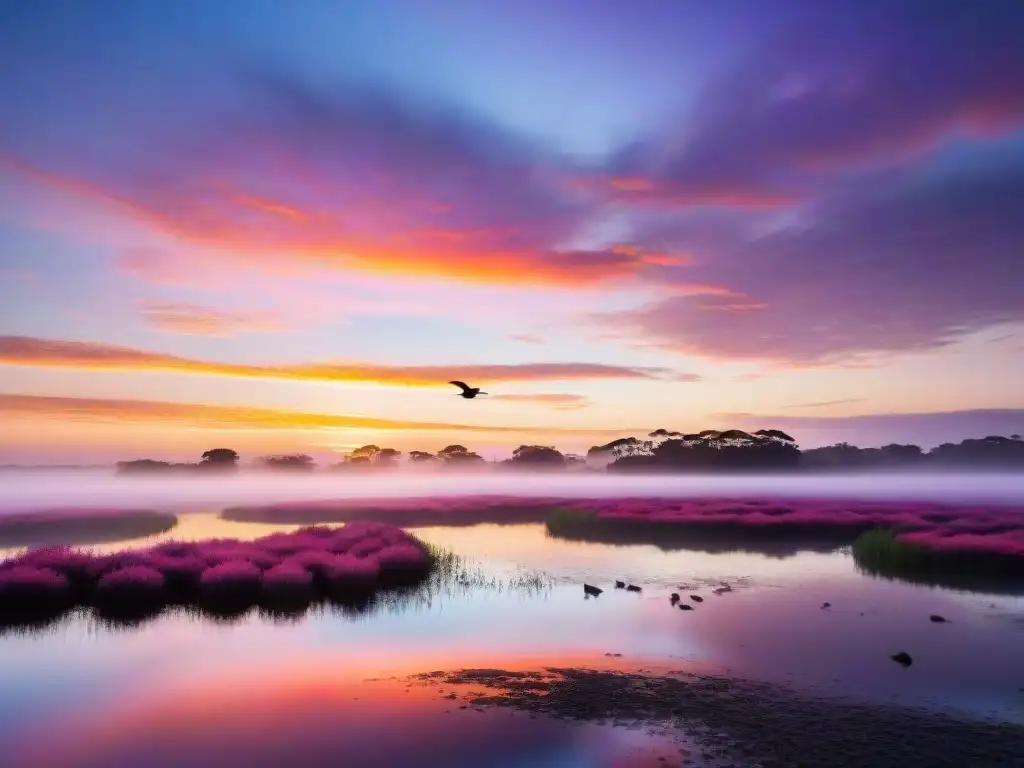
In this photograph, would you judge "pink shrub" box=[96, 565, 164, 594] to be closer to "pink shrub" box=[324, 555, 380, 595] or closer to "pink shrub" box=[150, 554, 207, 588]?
"pink shrub" box=[150, 554, 207, 588]

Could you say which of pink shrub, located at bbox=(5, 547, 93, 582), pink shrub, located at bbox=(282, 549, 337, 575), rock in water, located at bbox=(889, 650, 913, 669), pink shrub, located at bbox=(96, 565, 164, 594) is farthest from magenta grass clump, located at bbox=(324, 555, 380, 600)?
rock in water, located at bbox=(889, 650, 913, 669)

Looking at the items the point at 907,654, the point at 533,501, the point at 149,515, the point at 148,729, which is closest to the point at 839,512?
the point at 533,501

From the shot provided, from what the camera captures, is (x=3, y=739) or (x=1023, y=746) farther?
(x=3, y=739)

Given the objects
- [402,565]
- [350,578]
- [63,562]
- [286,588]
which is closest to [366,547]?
[402,565]

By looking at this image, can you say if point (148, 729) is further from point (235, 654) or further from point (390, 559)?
point (390, 559)

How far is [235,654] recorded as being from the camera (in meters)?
18.6

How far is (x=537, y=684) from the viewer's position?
1555cm

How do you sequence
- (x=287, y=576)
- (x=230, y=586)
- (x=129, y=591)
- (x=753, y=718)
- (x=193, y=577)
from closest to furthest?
(x=753, y=718) < (x=129, y=591) < (x=230, y=586) < (x=287, y=576) < (x=193, y=577)

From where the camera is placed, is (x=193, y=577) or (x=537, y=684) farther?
(x=193, y=577)

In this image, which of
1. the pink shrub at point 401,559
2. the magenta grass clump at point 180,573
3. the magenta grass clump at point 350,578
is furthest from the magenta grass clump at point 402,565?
the magenta grass clump at point 180,573

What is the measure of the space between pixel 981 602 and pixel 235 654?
2486cm

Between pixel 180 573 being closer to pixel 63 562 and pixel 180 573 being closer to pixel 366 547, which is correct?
pixel 63 562

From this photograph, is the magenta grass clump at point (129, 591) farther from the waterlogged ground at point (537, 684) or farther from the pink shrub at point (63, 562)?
the waterlogged ground at point (537, 684)

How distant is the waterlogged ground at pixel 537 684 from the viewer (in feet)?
39.6
